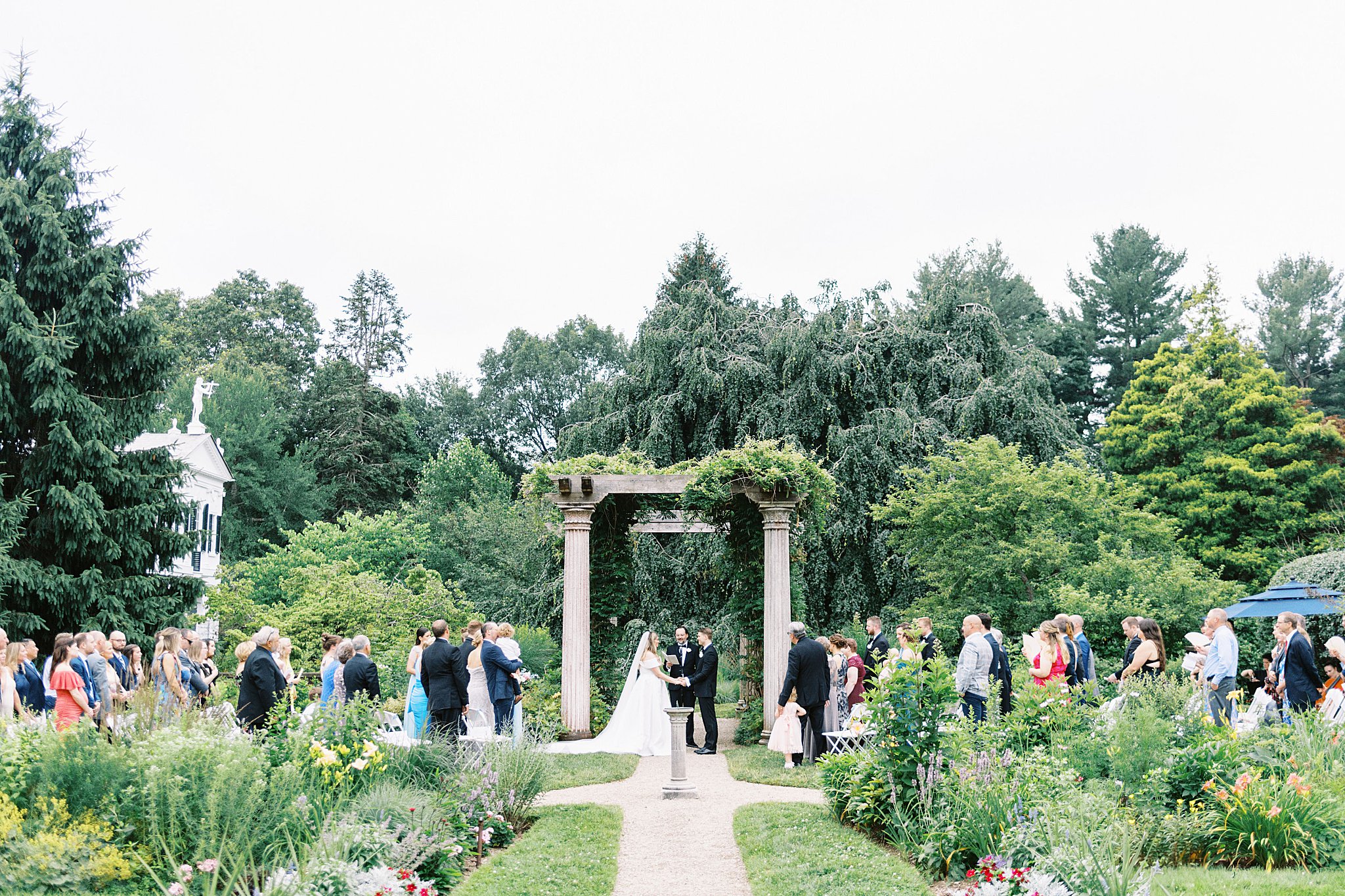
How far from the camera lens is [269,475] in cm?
4156

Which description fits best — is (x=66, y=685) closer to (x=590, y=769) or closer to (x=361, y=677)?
(x=361, y=677)

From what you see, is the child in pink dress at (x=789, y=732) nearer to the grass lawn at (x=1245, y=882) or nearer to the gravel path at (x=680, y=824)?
the gravel path at (x=680, y=824)

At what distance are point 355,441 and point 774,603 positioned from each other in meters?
33.5

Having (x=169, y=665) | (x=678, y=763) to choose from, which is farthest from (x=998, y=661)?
(x=169, y=665)

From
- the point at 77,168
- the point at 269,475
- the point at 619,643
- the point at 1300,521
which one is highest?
the point at 77,168

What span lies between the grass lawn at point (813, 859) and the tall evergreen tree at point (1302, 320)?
40.5m

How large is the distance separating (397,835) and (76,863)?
1684 mm

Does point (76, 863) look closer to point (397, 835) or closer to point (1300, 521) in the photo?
point (397, 835)

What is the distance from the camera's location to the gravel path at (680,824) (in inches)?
276

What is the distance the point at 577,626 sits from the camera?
14.7 metres

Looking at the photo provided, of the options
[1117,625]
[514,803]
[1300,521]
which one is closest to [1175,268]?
[1300,521]

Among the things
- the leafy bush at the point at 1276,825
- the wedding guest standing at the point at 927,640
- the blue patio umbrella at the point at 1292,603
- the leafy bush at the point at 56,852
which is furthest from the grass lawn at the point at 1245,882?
the blue patio umbrella at the point at 1292,603

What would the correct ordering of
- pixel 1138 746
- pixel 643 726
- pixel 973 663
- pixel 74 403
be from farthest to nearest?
pixel 74 403 → pixel 643 726 → pixel 973 663 → pixel 1138 746

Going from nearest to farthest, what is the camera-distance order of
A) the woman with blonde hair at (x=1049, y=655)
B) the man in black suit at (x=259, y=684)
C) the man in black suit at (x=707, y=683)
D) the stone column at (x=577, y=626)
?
the man in black suit at (x=259, y=684), the woman with blonde hair at (x=1049, y=655), the man in black suit at (x=707, y=683), the stone column at (x=577, y=626)
